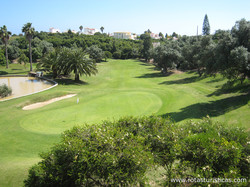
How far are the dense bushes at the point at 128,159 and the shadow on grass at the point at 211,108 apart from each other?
11.1 m

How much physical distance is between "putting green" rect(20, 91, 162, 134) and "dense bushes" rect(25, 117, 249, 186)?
800cm

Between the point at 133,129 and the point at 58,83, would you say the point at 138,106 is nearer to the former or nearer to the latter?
the point at 133,129

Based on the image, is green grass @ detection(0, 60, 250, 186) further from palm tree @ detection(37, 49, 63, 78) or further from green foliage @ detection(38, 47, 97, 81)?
palm tree @ detection(37, 49, 63, 78)

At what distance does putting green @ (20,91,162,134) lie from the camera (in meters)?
16.5

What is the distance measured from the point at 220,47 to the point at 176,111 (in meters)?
8.13

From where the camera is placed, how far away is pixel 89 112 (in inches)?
773

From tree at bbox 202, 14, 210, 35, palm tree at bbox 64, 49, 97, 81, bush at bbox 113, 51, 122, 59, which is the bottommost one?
palm tree at bbox 64, 49, 97, 81

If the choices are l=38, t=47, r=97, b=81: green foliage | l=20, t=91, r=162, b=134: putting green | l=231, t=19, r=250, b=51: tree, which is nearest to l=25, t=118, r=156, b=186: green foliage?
l=20, t=91, r=162, b=134: putting green

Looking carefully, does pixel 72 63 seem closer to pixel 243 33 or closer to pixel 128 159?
pixel 243 33

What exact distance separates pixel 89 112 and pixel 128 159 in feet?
43.4

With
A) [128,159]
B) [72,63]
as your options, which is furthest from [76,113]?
[72,63]

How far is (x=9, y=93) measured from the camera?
98.6 feet

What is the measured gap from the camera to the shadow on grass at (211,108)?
65.5 feet

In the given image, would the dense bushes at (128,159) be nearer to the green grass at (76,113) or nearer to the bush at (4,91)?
the green grass at (76,113)
